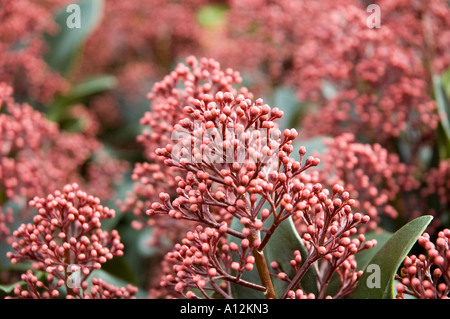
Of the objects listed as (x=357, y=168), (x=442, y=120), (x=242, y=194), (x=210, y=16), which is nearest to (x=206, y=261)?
(x=242, y=194)

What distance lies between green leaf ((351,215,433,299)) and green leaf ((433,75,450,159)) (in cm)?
64

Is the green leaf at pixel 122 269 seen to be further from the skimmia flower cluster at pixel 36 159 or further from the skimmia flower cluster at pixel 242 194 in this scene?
the skimmia flower cluster at pixel 242 194

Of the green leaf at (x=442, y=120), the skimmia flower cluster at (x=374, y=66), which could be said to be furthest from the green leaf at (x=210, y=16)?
the green leaf at (x=442, y=120)

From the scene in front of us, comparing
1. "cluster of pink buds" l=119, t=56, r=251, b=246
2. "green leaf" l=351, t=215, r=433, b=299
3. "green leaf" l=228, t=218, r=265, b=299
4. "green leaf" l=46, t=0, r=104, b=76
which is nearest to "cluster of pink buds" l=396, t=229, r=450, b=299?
"green leaf" l=351, t=215, r=433, b=299

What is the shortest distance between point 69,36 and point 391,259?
1.79m

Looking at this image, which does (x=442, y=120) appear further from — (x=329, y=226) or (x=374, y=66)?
(x=329, y=226)

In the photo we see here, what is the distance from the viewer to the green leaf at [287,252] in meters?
0.90

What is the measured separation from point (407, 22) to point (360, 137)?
467mm

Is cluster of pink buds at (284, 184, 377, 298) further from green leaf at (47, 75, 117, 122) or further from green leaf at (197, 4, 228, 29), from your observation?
green leaf at (197, 4, 228, 29)

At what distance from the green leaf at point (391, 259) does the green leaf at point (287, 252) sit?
0.32 ft

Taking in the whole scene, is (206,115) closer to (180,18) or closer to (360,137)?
(360,137)

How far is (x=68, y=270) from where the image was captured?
935 mm

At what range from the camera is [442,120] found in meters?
1.31

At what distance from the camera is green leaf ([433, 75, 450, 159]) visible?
1.32 meters
